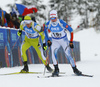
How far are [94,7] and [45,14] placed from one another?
9.14 meters

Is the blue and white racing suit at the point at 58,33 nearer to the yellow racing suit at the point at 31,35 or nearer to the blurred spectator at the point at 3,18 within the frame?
the yellow racing suit at the point at 31,35

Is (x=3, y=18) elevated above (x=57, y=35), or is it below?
above

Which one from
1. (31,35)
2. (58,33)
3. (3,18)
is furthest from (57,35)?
(3,18)

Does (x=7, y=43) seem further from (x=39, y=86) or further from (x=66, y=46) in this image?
(x=39, y=86)

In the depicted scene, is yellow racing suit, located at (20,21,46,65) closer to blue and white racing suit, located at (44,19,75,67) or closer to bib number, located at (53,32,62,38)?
blue and white racing suit, located at (44,19,75,67)

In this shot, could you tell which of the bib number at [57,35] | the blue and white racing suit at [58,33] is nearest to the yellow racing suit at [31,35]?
the blue and white racing suit at [58,33]

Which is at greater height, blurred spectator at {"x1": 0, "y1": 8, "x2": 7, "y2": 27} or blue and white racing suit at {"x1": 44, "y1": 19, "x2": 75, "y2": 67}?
blurred spectator at {"x1": 0, "y1": 8, "x2": 7, "y2": 27}

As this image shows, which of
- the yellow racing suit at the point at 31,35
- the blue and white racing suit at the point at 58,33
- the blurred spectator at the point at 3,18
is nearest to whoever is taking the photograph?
the blue and white racing suit at the point at 58,33

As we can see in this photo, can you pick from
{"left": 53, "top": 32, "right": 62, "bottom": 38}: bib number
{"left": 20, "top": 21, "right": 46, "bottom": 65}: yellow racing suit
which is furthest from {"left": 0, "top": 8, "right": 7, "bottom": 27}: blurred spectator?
{"left": 53, "top": 32, "right": 62, "bottom": 38}: bib number

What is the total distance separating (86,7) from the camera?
44.1m

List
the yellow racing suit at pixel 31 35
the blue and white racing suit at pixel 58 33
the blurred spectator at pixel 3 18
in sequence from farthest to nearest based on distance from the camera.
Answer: the blurred spectator at pixel 3 18, the yellow racing suit at pixel 31 35, the blue and white racing suit at pixel 58 33

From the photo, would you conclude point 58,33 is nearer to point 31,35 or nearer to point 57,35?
point 57,35

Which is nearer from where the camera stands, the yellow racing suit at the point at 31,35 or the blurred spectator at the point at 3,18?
the yellow racing suit at the point at 31,35

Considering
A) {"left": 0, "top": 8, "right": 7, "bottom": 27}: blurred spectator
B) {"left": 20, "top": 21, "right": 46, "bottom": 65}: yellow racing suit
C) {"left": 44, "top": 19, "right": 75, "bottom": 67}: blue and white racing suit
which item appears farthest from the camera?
{"left": 0, "top": 8, "right": 7, "bottom": 27}: blurred spectator
